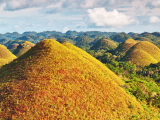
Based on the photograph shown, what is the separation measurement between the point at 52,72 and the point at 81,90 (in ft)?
23.6

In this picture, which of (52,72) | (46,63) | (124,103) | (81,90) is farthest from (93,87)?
(46,63)

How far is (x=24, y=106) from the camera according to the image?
1823cm

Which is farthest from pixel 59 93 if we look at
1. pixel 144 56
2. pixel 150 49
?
pixel 150 49

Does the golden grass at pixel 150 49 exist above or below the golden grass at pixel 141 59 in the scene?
above

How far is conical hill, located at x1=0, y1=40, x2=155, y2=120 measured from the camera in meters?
18.4

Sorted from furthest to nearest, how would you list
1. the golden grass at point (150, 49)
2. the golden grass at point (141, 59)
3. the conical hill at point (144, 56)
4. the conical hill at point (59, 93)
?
the golden grass at point (150, 49) → the conical hill at point (144, 56) → the golden grass at point (141, 59) → the conical hill at point (59, 93)

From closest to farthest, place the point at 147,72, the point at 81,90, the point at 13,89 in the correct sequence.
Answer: the point at 13,89, the point at 81,90, the point at 147,72

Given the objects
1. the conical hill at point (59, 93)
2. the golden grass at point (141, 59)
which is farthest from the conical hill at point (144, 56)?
the conical hill at point (59, 93)

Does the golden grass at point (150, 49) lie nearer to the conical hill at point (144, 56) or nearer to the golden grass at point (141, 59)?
the conical hill at point (144, 56)

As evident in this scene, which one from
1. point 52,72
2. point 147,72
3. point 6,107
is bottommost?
point 147,72

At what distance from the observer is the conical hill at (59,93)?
1842cm

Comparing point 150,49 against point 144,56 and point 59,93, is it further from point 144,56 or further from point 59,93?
point 59,93

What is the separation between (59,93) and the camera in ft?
71.2

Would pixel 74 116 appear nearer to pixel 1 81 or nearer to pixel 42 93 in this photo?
pixel 42 93
